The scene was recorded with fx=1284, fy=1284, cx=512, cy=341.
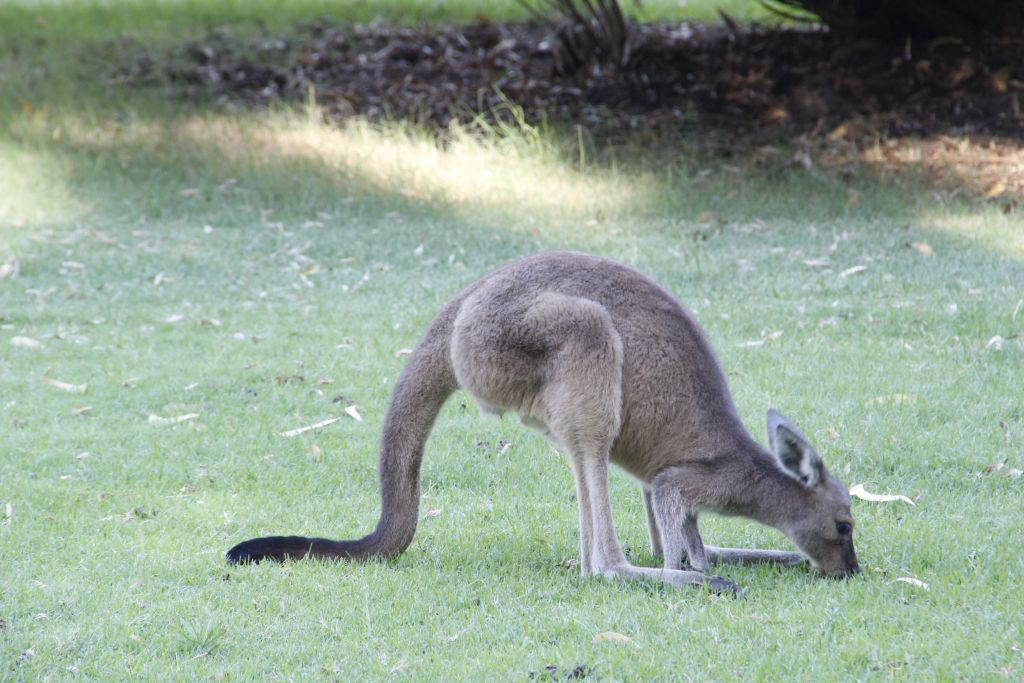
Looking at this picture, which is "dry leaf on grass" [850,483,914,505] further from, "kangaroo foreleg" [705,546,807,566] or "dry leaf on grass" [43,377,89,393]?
"dry leaf on grass" [43,377,89,393]

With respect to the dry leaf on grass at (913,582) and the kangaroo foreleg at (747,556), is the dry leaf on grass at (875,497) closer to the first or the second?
the kangaroo foreleg at (747,556)

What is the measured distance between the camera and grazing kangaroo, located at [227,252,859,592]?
3861 millimetres

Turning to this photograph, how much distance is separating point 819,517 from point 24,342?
490 centimetres

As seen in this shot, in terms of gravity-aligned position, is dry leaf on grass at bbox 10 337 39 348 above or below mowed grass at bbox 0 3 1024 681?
below

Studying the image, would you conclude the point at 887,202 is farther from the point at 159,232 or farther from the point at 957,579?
the point at 957,579

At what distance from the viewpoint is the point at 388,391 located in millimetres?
6078

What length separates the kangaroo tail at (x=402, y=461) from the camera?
396cm

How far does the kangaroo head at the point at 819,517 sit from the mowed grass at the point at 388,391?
0.39 ft

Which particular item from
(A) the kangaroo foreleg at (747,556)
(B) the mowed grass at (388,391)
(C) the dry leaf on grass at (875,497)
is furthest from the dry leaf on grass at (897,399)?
(A) the kangaroo foreleg at (747,556)

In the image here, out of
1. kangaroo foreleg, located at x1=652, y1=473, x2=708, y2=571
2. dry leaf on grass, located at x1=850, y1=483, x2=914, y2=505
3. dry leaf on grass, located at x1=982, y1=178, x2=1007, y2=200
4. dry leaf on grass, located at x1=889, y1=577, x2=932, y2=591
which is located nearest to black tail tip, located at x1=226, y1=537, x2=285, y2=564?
kangaroo foreleg, located at x1=652, y1=473, x2=708, y2=571

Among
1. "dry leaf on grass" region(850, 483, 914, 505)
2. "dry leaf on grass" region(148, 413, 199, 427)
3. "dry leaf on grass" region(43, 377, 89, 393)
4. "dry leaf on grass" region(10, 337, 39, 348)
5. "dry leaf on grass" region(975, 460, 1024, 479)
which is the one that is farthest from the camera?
"dry leaf on grass" region(10, 337, 39, 348)

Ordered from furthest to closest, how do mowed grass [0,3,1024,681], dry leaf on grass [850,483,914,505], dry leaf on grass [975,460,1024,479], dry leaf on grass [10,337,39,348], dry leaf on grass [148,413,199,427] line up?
1. dry leaf on grass [10,337,39,348]
2. dry leaf on grass [148,413,199,427]
3. dry leaf on grass [975,460,1024,479]
4. dry leaf on grass [850,483,914,505]
5. mowed grass [0,3,1024,681]

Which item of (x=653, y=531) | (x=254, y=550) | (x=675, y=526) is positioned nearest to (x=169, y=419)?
(x=254, y=550)

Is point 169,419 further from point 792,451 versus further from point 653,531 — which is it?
point 792,451
